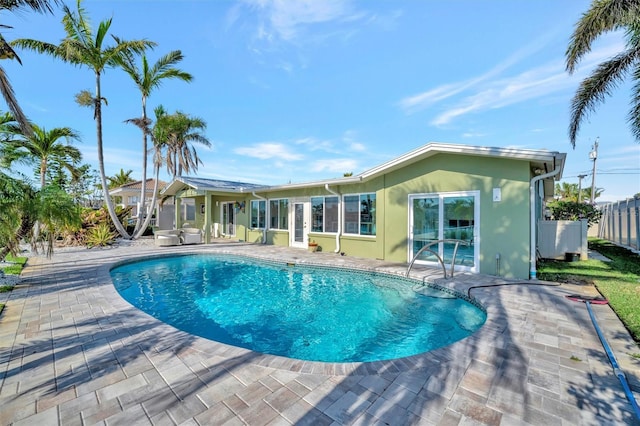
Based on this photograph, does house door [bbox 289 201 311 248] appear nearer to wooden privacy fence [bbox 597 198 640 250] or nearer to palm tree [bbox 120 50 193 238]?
palm tree [bbox 120 50 193 238]

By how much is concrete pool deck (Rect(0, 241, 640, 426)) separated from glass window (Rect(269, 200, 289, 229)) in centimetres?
1031

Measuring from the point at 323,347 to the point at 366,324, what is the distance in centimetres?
123

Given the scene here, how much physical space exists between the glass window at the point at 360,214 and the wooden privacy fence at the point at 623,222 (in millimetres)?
10952

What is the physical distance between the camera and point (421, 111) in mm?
15383

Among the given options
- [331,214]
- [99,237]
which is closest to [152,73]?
[99,237]

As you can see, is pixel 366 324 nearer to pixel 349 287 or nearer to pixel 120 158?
pixel 349 287

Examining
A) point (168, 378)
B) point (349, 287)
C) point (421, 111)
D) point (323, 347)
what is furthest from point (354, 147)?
point (168, 378)

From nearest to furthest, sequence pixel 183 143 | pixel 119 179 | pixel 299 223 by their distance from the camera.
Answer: pixel 299 223
pixel 183 143
pixel 119 179

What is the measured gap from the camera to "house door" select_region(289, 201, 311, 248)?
13695 mm

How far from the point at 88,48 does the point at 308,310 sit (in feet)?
49.7

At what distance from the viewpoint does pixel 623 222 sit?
1432 cm

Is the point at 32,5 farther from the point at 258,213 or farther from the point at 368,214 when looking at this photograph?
the point at 368,214

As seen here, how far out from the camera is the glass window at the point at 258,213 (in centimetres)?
1603

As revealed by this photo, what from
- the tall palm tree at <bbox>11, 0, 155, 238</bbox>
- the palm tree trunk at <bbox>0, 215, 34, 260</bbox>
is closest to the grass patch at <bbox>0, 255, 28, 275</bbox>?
the palm tree trunk at <bbox>0, 215, 34, 260</bbox>
